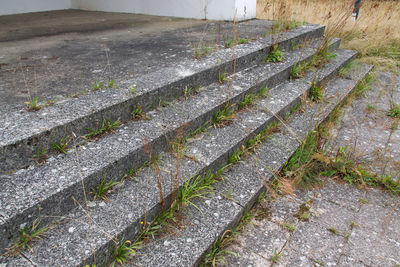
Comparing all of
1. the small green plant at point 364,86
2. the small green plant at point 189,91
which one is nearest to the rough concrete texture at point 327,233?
the small green plant at point 189,91

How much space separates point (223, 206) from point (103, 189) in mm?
734

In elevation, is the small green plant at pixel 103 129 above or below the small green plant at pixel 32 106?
below

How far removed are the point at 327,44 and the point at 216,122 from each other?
8.64 feet

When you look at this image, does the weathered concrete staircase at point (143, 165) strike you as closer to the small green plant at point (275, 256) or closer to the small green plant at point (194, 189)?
the small green plant at point (194, 189)

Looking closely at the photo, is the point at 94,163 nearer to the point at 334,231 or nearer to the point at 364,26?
the point at 334,231

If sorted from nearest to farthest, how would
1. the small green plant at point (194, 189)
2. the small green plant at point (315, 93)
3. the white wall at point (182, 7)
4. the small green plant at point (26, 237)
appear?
the small green plant at point (26, 237) → the small green plant at point (194, 189) → the small green plant at point (315, 93) → the white wall at point (182, 7)

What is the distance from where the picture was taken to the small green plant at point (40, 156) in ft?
5.50

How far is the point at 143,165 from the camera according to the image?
198 cm

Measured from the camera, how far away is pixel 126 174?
1855 mm

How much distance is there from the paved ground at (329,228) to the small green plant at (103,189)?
0.79 metres

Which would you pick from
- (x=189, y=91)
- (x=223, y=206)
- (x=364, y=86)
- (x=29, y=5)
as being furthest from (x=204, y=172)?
(x=29, y=5)

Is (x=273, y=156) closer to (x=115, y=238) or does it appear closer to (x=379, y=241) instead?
(x=379, y=241)

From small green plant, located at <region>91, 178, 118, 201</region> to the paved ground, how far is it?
31.1 inches

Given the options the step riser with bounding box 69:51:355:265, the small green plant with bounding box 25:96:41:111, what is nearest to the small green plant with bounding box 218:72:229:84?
the step riser with bounding box 69:51:355:265
